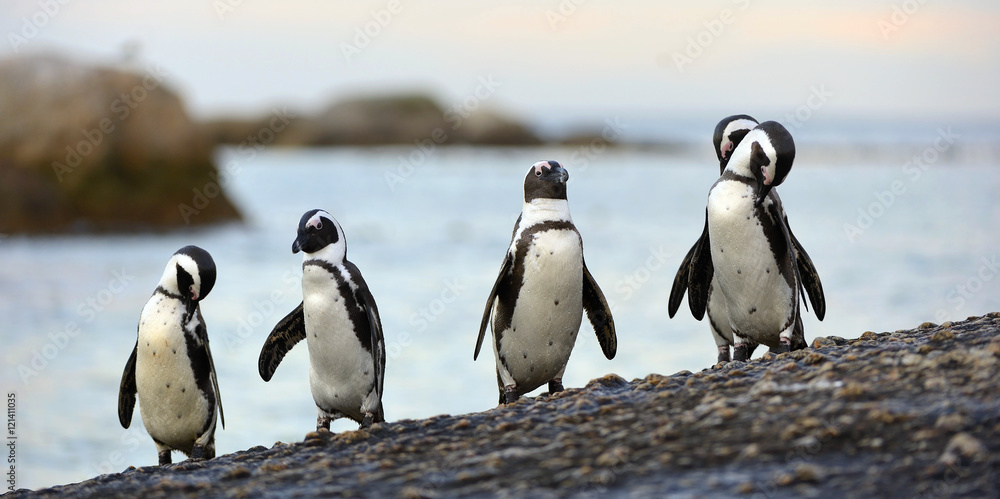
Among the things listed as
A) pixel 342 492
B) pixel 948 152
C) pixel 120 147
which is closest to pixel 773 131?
pixel 342 492

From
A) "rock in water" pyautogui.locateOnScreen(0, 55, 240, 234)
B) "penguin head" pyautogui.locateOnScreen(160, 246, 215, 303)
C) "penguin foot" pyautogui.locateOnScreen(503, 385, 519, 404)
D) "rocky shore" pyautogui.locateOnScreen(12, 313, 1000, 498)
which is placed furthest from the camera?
"rock in water" pyautogui.locateOnScreen(0, 55, 240, 234)

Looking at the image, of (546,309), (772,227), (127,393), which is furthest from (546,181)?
(127,393)

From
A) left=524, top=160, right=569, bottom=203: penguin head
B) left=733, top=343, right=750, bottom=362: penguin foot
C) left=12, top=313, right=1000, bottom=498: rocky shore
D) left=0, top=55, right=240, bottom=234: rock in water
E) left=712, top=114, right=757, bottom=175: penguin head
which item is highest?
left=0, top=55, right=240, bottom=234: rock in water

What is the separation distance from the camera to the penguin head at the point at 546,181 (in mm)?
5680

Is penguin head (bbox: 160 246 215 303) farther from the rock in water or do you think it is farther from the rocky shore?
the rock in water

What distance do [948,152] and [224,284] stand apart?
43.5 metres

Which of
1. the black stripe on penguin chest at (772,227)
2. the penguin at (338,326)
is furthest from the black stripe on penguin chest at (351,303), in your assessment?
the black stripe on penguin chest at (772,227)

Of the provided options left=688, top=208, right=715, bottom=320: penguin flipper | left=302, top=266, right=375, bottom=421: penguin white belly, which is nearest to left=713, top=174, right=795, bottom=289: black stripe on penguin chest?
left=688, top=208, right=715, bottom=320: penguin flipper

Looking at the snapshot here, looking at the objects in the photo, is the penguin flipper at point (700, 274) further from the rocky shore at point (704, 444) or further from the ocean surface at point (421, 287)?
the ocean surface at point (421, 287)

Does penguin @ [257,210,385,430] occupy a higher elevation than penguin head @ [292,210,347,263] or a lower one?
lower

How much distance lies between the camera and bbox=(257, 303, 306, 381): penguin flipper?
5.83m

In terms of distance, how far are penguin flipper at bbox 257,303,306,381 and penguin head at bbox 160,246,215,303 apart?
448 mm

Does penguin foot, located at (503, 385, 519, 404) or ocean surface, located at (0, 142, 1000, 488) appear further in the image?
ocean surface, located at (0, 142, 1000, 488)

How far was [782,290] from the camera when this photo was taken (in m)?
5.48
